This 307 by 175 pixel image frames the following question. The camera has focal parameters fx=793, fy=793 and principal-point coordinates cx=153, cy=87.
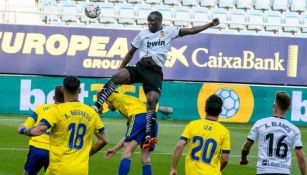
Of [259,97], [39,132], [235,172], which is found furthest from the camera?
[259,97]

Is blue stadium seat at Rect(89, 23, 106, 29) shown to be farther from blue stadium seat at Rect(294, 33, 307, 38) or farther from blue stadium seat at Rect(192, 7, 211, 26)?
blue stadium seat at Rect(294, 33, 307, 38)

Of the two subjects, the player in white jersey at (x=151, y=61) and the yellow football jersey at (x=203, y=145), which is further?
the player in white jersey at (x=151, y=61)

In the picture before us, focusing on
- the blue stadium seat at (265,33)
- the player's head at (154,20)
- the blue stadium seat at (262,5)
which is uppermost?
the blue stadium seat at (262,5)

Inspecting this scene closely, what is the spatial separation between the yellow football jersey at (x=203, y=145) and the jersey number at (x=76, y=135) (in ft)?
3.91

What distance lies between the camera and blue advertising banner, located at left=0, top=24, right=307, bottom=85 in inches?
1117

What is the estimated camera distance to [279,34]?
1179 inches

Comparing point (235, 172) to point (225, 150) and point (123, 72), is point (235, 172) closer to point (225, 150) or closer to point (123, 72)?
point (123, 72)

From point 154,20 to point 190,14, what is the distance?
18.6 metres

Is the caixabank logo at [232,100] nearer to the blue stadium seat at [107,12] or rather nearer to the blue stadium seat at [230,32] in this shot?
the blue stadium seat at [230,32]

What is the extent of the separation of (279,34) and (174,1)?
15.1 ft

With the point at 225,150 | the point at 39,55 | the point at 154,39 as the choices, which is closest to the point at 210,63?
the point at 39,55

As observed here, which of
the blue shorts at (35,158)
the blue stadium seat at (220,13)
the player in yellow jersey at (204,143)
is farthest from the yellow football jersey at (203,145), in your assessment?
the blue stadium seat at (220,13)

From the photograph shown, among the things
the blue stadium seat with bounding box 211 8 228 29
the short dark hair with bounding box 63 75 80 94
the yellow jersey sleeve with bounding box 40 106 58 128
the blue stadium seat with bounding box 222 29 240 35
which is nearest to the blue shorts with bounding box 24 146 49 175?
the yellow jersey sleeve with bounding box 40 106 58 128

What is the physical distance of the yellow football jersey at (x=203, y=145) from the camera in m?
8.54
